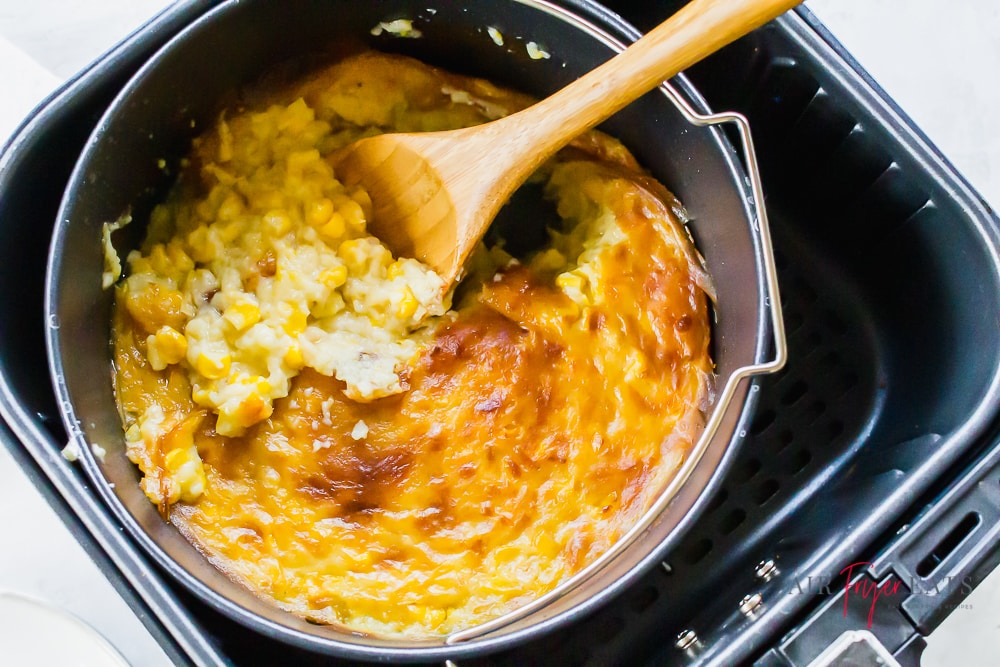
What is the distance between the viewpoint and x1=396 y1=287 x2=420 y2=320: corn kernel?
1012 millimetres

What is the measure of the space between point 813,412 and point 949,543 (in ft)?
0.97

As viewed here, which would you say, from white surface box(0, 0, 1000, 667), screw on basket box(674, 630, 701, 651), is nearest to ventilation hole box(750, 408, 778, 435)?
screw on basket box(674, 630, 701, 651)

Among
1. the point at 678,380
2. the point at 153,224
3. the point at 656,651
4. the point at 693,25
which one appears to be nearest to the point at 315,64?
the point at 153,224

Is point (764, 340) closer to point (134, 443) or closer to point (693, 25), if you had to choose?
point (693, 25)

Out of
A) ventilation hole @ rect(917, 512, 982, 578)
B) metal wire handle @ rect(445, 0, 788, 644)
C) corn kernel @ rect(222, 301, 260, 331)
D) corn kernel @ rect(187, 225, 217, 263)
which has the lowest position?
ventilation hole @ rect(917, 512, 982, 578)

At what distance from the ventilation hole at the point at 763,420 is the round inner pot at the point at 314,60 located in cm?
18

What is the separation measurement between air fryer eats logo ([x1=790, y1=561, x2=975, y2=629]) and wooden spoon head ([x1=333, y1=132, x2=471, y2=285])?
54 cm

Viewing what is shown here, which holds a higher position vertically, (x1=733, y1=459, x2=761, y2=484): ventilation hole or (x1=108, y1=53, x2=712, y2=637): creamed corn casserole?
(x1=108, y1=53, x2=712, y2=637): creamed corn casserole

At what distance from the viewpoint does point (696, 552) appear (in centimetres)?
113

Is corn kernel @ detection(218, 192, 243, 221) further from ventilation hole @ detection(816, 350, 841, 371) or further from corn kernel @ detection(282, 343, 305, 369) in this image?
ventilation hole @ detection(816, 350, 841, 371)

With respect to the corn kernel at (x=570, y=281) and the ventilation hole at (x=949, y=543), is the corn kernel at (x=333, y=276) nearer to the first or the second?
the corn kernel at (x=570, y=281)

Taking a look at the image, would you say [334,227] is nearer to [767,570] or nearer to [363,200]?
[363,200]

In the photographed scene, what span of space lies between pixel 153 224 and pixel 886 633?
97 cm

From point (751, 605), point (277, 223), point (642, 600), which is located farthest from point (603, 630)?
point (277, 223)
